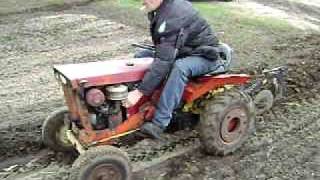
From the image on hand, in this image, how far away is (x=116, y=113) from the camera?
15.2 ft

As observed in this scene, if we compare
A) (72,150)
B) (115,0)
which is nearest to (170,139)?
(72,150)

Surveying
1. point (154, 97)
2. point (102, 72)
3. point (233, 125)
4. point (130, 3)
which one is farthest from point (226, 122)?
point (130, 3)

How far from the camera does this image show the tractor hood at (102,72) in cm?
435

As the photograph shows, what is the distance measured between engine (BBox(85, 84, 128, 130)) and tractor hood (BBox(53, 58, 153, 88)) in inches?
2.7

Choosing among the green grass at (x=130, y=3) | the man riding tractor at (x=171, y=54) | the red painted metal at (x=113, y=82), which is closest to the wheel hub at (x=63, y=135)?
the red painted metal at (x=113, y=82)

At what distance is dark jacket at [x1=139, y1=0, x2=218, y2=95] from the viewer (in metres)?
4.58

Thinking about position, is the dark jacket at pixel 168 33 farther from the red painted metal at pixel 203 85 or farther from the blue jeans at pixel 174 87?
the red painted metal at pixel 203 85

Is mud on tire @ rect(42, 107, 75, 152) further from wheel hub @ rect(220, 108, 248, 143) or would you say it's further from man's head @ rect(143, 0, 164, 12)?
wheel hub @ rect(220, 108, 248, 143)

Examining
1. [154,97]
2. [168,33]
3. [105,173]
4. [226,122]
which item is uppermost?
[168,33]

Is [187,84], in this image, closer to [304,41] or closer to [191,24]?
[191,24]

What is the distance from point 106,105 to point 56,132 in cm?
75

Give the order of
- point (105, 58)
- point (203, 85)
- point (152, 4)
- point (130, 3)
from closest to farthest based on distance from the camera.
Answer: point (152, 4)
point (203, 85)
point (105, 58)
point (130, 3)

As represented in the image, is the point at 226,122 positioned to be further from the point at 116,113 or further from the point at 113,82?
the point at 113,82

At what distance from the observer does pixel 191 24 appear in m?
4.73
